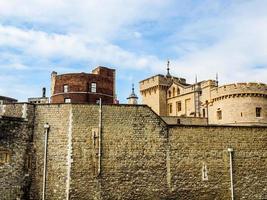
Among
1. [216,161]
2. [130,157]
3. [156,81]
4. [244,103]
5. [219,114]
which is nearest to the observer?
[130,157]

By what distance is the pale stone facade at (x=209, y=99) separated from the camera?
41.3m

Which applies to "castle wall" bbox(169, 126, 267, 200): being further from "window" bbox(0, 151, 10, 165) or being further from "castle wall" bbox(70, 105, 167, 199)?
"window" bbox(0, 151, 10, 165)

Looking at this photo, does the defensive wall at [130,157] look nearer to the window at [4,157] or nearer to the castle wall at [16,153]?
the castle wall at [16,153]

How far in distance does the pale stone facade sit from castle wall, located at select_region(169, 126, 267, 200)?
37.9 feet

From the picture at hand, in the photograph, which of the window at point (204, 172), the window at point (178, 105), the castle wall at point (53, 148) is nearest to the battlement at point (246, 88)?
the window at point (204, 172)

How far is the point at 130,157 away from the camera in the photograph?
26.5 m

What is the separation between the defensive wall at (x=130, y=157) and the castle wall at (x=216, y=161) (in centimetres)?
6

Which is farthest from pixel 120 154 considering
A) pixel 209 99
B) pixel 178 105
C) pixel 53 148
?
pixel 178 105

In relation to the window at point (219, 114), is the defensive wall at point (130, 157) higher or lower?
lower

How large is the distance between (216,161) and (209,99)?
19816 mm

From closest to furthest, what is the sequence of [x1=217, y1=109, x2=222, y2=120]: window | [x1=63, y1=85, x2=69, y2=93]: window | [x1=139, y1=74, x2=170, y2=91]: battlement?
[x1=63, y1=85, x2=69, y2=93]: window, [x1=217, y1=109, x2=222, y2=120]: window, [x1=139, y1=74, x2=170, y2=91]: battlement

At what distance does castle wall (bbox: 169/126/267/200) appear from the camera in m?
27.4

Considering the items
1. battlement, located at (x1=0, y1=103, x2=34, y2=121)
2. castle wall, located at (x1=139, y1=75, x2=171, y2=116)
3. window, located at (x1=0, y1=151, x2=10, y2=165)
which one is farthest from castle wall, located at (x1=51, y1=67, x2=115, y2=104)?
castle wall, located at (x1=139, y1=75, x2=171, y2=116)

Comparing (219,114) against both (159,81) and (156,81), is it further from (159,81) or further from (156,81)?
(156,81)
